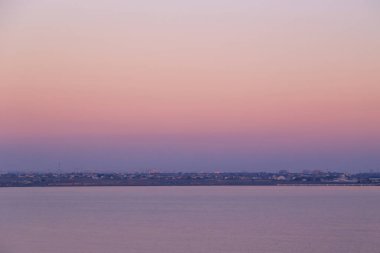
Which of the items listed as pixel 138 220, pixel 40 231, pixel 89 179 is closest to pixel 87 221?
pixel 138 220

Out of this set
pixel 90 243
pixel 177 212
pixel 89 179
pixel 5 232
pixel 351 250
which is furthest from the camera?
pixel 89 179

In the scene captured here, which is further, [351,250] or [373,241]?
[373,241]

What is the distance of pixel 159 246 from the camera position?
23344mm

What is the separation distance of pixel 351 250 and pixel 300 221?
10652 mm

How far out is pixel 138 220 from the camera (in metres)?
34.5

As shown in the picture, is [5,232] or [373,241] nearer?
[373,241]

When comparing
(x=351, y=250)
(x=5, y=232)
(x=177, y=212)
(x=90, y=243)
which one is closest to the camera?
(x=351, y=250)

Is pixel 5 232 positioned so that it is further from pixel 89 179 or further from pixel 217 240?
pixel 89 179

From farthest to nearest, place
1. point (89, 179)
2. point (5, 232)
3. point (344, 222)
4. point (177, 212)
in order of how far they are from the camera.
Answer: point (89, 179), point (177, 212), point (344, 222), point (5, 232)

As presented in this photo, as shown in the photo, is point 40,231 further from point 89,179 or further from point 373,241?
point 89,179

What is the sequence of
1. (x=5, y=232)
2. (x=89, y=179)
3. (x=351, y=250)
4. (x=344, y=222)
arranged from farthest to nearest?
(x=89, y=179) → (x=344, y=222) → (x=5, y=232) → (x=351, y=250)

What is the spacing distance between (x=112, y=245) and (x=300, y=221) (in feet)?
39.5

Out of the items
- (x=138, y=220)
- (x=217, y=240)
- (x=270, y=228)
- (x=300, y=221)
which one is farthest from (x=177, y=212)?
(x=217, y=240)

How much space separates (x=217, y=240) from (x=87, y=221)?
10783mm
